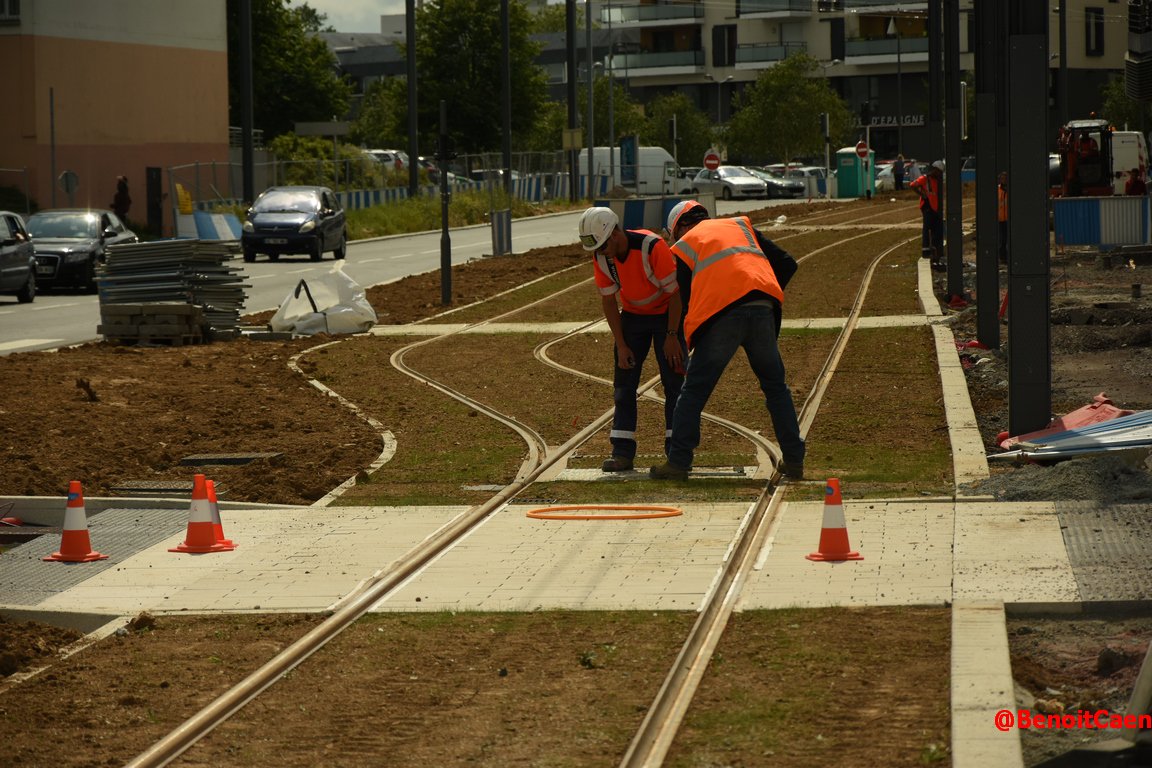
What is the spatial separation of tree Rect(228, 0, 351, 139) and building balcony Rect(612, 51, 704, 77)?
26.4 metres

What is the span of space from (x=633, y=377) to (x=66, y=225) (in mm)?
23097

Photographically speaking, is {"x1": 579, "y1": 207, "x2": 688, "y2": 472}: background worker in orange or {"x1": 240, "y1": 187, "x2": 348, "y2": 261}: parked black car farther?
{"x1": 240, "y1": 187, "x2": 348, "y2": 261}: parked black car

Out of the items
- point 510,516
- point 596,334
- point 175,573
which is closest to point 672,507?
point 510,516

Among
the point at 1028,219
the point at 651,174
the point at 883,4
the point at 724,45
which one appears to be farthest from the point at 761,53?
the point at 1028,219

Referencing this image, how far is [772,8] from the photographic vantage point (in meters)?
102

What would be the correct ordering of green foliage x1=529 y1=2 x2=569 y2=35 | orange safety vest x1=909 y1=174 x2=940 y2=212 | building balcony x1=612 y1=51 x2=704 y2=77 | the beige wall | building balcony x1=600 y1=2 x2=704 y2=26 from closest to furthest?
orange safety vest x1=909 y1=174 x2=940 y2=212
the beige wall
building balcony x1=600 y1=2 x2=704 y2=26
building balcony x1=612 y1=51 x2=704 y2=77
green foliage x1=529 y1=2 x2=569 y2=35

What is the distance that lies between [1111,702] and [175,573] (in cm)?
473

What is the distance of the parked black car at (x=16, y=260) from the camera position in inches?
1129

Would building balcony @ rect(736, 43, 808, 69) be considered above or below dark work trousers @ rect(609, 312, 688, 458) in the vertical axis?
above

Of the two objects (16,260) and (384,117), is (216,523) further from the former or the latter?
(384,117)

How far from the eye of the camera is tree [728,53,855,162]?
85.8 meters

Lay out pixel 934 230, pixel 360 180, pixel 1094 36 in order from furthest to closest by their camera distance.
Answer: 1. pixel 1094 36
2. pixel 360 180
3. pixel 934 230

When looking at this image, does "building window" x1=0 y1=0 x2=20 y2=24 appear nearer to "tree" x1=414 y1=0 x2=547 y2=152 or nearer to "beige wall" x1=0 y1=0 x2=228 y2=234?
"beige wall" x1=0 y1=0 x2=228 y2=234

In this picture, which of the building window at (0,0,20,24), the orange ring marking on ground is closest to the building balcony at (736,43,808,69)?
the building window at (0,0,20,24)
